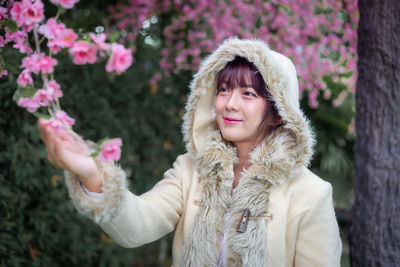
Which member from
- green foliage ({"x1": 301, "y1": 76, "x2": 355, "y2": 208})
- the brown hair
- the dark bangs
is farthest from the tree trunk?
green foliage ({"x1": 301, "y1": 76, "x2": 355, "y2": 208})

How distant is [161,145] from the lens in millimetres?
4430

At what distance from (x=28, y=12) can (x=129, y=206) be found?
790mm

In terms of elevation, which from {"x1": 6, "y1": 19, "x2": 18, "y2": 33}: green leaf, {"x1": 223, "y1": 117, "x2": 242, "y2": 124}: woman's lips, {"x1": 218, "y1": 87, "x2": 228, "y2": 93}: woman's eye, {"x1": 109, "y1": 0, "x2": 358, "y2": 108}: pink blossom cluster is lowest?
{"x1": 223, "y1": 117, "x2": 242, "y2": 124}: woman's lips

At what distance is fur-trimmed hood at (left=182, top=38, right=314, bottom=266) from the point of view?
1828 mm

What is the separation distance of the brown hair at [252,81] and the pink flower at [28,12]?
934mm

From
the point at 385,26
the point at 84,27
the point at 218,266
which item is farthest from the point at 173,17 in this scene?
the point at 218,266

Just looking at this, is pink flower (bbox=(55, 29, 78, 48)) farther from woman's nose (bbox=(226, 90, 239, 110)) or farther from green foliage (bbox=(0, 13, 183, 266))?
woman's nose (bbox=(226, 90, 239, 110))

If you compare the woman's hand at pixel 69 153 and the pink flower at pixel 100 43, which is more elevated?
the pink flower at pixel 100 43

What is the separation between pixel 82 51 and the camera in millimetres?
1288

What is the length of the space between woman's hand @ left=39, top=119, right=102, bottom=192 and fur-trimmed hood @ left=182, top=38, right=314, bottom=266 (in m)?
0.62

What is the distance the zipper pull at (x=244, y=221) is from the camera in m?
1.83

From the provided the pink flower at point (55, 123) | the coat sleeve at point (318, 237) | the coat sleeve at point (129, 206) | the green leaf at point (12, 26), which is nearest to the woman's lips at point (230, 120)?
the coat sleeve at point (129, 206)

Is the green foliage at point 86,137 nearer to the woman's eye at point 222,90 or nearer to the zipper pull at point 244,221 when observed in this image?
the woman's eye at point 222,90

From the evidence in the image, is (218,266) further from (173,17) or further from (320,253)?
(173,17)
